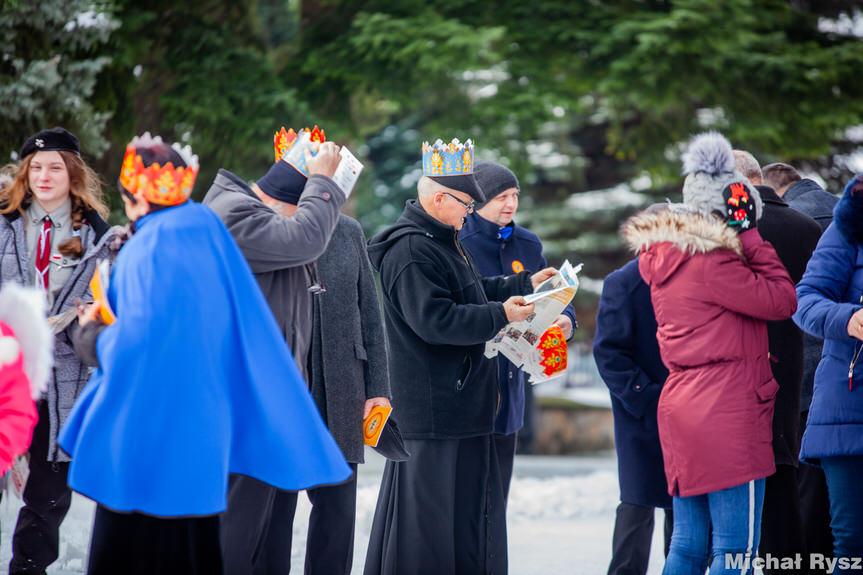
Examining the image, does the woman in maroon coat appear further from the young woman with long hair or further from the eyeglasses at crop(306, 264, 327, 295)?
the young woman with long hair

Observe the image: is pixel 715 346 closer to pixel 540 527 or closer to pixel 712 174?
pixel 712 174

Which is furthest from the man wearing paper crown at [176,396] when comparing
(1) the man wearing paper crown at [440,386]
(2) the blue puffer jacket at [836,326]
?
(2) the blue puffer jacket at [836,326]

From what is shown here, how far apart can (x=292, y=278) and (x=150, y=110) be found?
26.2ft

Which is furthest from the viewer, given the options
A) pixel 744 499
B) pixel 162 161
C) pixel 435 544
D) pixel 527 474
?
pixel 527 474

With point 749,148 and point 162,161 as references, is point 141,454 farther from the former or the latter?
point 749,148

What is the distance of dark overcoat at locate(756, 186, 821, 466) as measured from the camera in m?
4.68

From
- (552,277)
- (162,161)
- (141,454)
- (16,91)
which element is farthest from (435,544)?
(16,91)

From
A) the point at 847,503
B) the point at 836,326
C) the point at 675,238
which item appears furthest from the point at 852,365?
the point at 675,238

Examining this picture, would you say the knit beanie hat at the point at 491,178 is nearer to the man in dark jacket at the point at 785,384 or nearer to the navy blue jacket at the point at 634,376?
the navy blue jacket at the point at 634,376

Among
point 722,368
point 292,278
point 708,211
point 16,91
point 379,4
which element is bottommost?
point 722,368

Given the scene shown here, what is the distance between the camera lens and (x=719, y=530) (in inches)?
157

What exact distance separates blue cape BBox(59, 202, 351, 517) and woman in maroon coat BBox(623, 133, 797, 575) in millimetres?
1630

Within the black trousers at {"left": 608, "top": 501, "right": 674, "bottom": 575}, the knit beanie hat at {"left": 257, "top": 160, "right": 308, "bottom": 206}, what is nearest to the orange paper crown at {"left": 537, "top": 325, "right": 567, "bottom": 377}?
the black trousers at {"left": 608, "top": 501, "right": 674, "bottom": 575}

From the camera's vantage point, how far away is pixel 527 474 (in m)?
11.2
